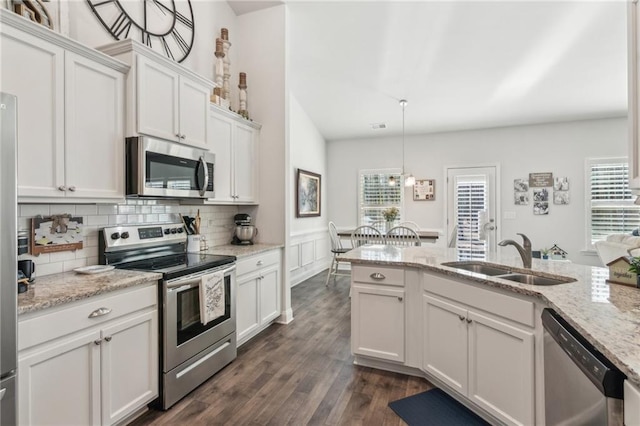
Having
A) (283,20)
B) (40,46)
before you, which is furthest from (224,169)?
(283,20)

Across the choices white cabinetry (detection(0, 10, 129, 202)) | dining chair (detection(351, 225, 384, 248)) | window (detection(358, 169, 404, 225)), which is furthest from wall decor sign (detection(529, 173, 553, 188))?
white cabinetry (detection(0, 10, 129, 202))

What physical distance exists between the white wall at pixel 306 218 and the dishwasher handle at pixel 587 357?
3693mm

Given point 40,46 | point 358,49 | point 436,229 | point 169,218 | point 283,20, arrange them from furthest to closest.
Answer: point 436,229 → point 358,49 → point 283,20 → point 169,218 → point 40,46

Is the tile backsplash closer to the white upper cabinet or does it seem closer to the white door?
the white upper cabinet

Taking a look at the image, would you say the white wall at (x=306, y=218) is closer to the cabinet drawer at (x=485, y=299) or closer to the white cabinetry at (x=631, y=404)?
the cabinet drawer at (x=485, y=299)

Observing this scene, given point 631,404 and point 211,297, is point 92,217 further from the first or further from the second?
point 631,404

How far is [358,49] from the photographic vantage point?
4.00 metres

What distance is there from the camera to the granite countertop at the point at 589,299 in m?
0.92

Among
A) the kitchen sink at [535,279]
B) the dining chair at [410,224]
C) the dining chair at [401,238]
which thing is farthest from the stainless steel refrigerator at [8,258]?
the dining chair at [410,224]

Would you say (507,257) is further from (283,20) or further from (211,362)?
(283,20)

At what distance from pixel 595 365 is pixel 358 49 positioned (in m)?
3.98

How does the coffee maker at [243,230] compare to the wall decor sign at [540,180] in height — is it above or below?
below

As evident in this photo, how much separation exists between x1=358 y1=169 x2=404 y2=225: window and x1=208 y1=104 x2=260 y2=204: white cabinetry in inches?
134

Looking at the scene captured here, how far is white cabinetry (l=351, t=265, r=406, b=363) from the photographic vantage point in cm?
238
